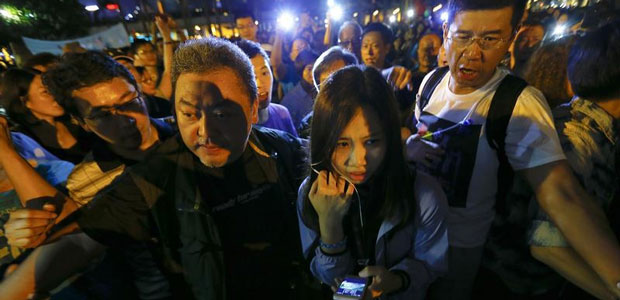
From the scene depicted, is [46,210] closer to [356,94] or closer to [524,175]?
[356,94]

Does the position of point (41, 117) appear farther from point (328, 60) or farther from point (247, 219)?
point (328, 60)

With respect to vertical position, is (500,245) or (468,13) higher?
(468,13)

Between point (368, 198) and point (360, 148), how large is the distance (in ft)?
1.12

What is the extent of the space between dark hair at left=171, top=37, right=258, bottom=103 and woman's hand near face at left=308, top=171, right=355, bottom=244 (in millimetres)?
691

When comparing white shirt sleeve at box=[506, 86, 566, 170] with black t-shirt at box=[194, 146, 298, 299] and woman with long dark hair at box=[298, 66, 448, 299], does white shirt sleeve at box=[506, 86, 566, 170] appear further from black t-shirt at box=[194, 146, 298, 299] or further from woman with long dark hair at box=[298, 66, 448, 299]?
black t-shirt at box=[194, 146, 298, 299]

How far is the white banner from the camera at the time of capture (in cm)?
688

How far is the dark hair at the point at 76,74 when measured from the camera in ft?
6.38

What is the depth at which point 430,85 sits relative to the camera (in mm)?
2205

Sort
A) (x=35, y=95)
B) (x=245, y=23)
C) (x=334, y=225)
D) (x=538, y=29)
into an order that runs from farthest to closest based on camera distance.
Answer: (x=245, y=23) → (x=538, y=29) → (x=35, y=95) → (x=334, y=225)

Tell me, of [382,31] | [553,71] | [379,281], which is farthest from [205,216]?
[382,31]

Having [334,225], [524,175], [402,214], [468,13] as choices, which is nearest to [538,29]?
[468,13]

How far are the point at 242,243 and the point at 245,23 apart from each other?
17.5ft

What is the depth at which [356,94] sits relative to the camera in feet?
4.46

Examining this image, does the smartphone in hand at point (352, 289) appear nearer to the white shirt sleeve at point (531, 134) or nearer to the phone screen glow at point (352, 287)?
the phone screen glow at point (352, 287)
